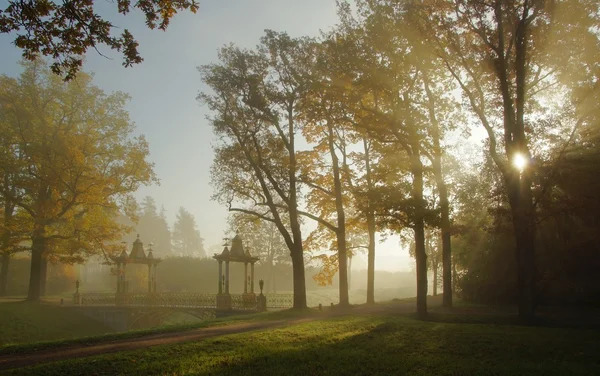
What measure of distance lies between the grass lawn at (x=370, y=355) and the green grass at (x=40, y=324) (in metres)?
20.0

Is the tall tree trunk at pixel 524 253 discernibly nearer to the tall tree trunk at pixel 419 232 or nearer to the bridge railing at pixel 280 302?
the tall tree trunk at pixel 419 232

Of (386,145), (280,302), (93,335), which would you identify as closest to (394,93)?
(386,145)

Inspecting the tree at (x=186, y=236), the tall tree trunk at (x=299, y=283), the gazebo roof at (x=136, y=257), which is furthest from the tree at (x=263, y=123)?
the tree at (x=186, y=236)

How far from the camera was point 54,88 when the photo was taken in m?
34.3

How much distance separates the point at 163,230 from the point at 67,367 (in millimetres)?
107015

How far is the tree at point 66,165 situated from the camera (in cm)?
3128

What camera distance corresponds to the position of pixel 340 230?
27828 mm

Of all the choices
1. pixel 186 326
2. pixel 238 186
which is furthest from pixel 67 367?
pixel 238 186

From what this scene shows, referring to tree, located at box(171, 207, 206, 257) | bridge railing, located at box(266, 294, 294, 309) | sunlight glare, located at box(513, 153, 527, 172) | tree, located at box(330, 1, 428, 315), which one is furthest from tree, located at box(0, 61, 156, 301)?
tree, located at box(171, 207, 206, 257)

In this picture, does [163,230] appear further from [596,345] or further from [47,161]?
[596,345]

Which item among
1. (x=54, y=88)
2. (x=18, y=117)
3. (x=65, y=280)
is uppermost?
(x=54, y=88)

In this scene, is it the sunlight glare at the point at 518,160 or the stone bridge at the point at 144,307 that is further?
the stone bridge at the point at 144,307

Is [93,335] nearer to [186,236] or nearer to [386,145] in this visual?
[386,145]

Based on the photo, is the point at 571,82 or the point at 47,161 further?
the point at 47,161
